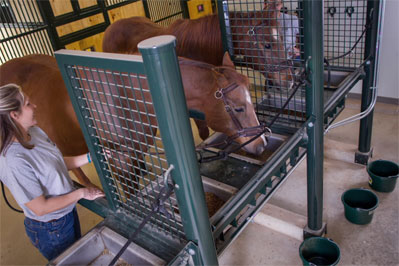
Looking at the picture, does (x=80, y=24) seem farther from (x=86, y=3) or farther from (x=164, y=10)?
(x=164, y=10)

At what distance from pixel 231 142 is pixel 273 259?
33.4 inches

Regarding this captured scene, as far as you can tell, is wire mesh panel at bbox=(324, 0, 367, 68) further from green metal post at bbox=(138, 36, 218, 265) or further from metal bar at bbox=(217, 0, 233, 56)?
green metal post at bbox=(138, 36, 218, 265)

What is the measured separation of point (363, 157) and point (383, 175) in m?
0.28

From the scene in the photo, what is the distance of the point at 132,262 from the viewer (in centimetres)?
119

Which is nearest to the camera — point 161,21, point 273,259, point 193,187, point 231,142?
point 193,187

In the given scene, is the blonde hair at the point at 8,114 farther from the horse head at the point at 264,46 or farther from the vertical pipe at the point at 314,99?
the vertical pipe at the point at 314,99

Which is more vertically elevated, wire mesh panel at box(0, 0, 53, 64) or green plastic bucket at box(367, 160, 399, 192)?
wire mesh panel at box(0, 0, 53, 64)

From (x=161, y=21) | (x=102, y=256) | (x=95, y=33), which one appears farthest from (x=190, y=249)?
(x=161, y=21)

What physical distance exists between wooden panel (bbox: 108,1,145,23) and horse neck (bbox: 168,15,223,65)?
1644mm

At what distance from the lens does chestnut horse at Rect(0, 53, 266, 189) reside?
1717 mm

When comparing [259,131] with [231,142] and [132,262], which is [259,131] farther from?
[132,262]

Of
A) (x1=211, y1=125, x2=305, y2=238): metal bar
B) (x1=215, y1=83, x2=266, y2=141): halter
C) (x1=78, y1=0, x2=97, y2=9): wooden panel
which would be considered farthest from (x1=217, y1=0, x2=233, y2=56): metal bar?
(x1=78, y1=0, x2=97, y2=9): wooden panel

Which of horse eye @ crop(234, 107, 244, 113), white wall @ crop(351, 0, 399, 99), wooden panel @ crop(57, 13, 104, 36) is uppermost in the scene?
wooden panel @ crop(57, 13, 104, 36)

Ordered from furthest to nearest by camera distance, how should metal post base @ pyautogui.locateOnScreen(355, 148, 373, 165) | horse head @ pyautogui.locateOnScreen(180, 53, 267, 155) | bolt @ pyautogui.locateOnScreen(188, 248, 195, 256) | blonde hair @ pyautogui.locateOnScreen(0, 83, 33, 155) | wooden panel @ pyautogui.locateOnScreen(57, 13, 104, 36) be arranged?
wooden panel @ pyautogui.locateOnScreen(57, 13, 104, 36) → metal post base @ pyautogui.locateOnScreen(355, 148, 373, 165) → horse head @ pyautogui.locateOnScreen(180, 53, 267, 155) → blonde hair @ pyautogui.locateOnScreen(0, 83, 33, 155) → bolt @ pyautogui.locateOnScreen(188, 248, 195, 256)
